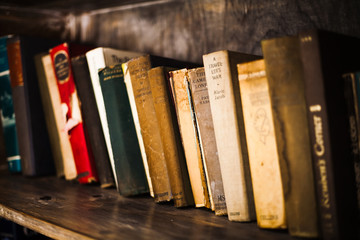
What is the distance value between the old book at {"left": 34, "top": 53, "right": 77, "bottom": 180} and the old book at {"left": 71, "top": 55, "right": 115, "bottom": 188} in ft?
0.42

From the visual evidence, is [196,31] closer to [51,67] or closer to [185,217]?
[51,67]

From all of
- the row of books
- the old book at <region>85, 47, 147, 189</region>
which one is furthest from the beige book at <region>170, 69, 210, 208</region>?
the old book at <region>85, 47, 147, 189</region>

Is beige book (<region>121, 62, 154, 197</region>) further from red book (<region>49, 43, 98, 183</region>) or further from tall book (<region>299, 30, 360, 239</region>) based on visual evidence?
tall book (<region>299, 30, 360, 239</region>)

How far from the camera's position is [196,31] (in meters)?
1.04

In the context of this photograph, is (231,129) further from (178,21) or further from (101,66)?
(178,21)

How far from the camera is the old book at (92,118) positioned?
0.87 metres

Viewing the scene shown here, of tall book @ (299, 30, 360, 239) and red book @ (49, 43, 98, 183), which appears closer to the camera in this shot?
tall book @ (299, 30, 360, 239)

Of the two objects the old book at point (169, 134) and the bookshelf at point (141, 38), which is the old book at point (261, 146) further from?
the old book at point (169, 134)

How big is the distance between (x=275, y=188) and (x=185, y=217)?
194mm

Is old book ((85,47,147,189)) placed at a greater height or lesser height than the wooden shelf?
greater

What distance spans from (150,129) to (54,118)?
43 centimetres

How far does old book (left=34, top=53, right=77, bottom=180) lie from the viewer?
98cm

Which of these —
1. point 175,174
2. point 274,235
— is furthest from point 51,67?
point 274,235

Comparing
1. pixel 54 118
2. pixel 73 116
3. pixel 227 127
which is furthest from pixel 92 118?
pixel 227 127
